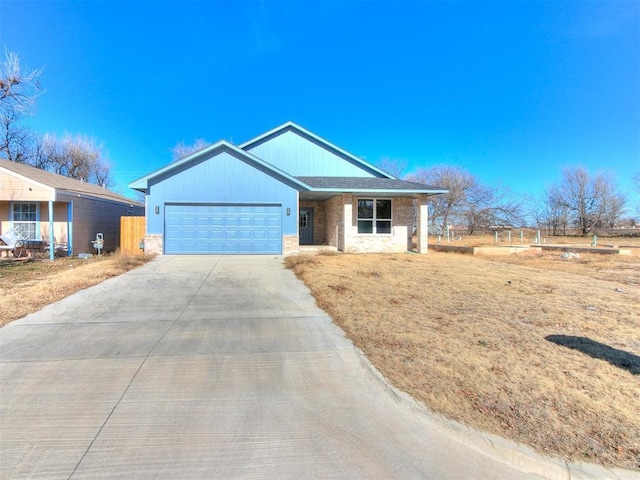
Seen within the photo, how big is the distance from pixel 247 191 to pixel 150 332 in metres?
11.0

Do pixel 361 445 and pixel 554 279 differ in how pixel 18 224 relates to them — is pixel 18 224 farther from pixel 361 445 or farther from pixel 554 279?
pixel 554 279

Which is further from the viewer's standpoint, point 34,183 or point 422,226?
point 422,226

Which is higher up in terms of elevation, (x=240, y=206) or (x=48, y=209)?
(x=240, y=206)

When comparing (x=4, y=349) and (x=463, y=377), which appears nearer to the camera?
(x=463, y=377)

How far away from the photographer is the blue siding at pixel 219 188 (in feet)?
50.0

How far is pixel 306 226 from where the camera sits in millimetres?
21688

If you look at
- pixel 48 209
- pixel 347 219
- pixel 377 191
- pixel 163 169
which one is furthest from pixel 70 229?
pixel 377 191

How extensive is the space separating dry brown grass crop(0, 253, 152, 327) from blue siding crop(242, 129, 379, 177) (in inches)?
357

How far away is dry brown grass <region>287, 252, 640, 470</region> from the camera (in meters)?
2.92

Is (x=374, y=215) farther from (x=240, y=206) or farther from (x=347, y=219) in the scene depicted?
(x=240, y=206)

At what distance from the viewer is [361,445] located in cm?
272

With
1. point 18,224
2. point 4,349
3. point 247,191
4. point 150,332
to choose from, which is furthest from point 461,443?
point 18,224

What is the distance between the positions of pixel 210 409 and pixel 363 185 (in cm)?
1526

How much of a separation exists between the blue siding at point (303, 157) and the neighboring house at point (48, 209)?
28.3ft
